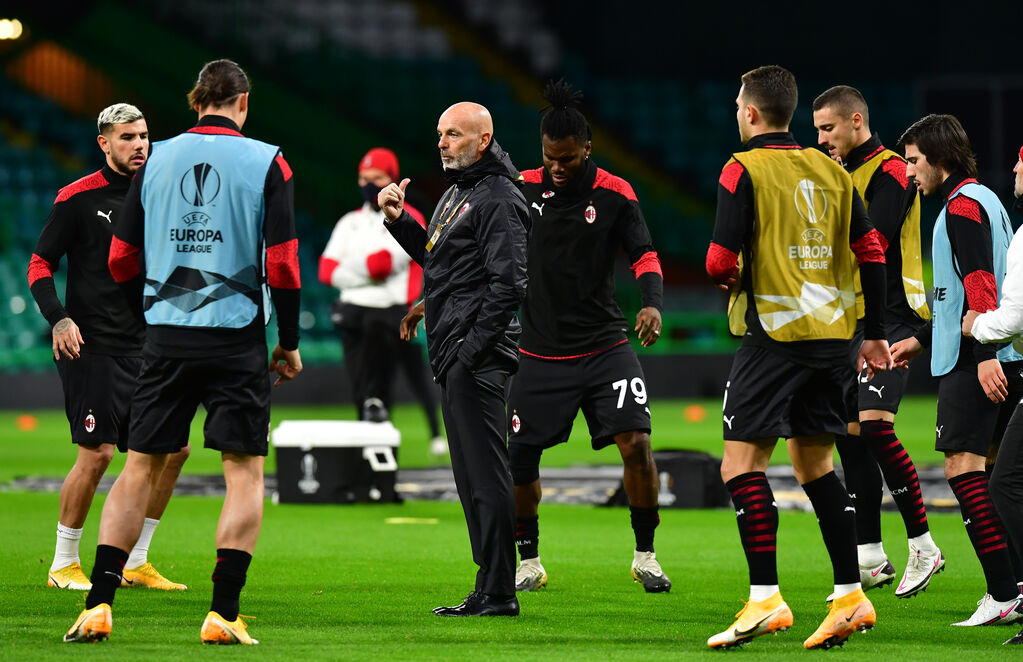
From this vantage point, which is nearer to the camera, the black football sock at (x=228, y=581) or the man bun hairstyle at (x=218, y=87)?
the black football sock at (x=228, y=581)

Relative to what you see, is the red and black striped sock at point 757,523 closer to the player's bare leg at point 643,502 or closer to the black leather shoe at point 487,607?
the black leather shoe at point 487,607

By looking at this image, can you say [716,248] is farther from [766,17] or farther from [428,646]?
[766,17]

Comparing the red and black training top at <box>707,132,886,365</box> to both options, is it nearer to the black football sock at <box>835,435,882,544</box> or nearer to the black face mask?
the black football sock at <box>835,435,882,544</box>

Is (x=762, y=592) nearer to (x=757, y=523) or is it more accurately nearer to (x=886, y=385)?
(x=757, y=523)

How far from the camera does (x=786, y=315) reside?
541cm

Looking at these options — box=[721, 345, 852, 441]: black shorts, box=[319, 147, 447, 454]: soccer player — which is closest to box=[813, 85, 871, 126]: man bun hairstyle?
box=[721, 345, 852, 441]: black shorts

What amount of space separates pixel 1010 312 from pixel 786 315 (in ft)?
2.62

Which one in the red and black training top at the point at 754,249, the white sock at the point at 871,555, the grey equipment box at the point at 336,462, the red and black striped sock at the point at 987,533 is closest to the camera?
the red and black training top at the point at 754,249

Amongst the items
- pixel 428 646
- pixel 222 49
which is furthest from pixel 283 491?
pixel 222 49

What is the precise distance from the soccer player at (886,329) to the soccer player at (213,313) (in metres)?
2.76

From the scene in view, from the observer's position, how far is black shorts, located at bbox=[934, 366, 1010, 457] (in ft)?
20.1

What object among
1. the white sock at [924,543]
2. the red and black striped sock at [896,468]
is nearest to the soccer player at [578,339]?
the red and black striped sock at [896,468]

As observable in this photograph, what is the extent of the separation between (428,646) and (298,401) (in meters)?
15.2

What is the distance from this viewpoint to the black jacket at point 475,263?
591 cm
